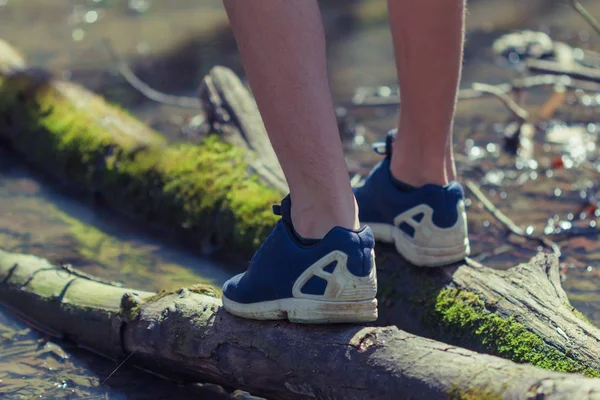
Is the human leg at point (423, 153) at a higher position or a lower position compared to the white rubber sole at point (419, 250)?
higher

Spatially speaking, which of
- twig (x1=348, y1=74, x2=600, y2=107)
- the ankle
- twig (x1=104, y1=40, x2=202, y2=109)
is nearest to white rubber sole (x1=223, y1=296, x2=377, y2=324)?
the ankle

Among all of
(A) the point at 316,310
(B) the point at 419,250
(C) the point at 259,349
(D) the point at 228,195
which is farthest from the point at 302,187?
(D) the point at 228,195

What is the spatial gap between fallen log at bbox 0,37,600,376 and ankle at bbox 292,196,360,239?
603 mm

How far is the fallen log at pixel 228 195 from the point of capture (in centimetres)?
258

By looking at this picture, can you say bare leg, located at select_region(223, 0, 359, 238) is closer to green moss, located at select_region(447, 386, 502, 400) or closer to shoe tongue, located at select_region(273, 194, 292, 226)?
shoe tongue, located at select_region(273, 194, 292, 226)

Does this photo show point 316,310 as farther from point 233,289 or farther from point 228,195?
point 228,195

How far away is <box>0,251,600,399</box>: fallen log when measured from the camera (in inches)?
80.9

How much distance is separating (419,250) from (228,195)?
134cm

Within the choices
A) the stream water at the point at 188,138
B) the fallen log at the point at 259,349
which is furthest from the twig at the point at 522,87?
the fallen log at the point at 259,349

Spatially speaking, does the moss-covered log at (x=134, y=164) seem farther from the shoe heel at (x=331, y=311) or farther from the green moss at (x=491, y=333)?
the shoe heel at (x=331, y=311)

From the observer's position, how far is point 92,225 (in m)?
4.29

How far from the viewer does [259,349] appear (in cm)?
244

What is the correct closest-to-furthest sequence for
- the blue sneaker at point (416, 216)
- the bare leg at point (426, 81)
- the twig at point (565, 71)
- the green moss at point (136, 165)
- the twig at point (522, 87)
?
the bare leg at point (426, 81)
the blue sneaker at point (416, 216)
the green moss at point (136, 165)
the twig at point (565, 71)
the twig at point (522, 87)

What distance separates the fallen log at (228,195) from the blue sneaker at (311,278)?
465mm
